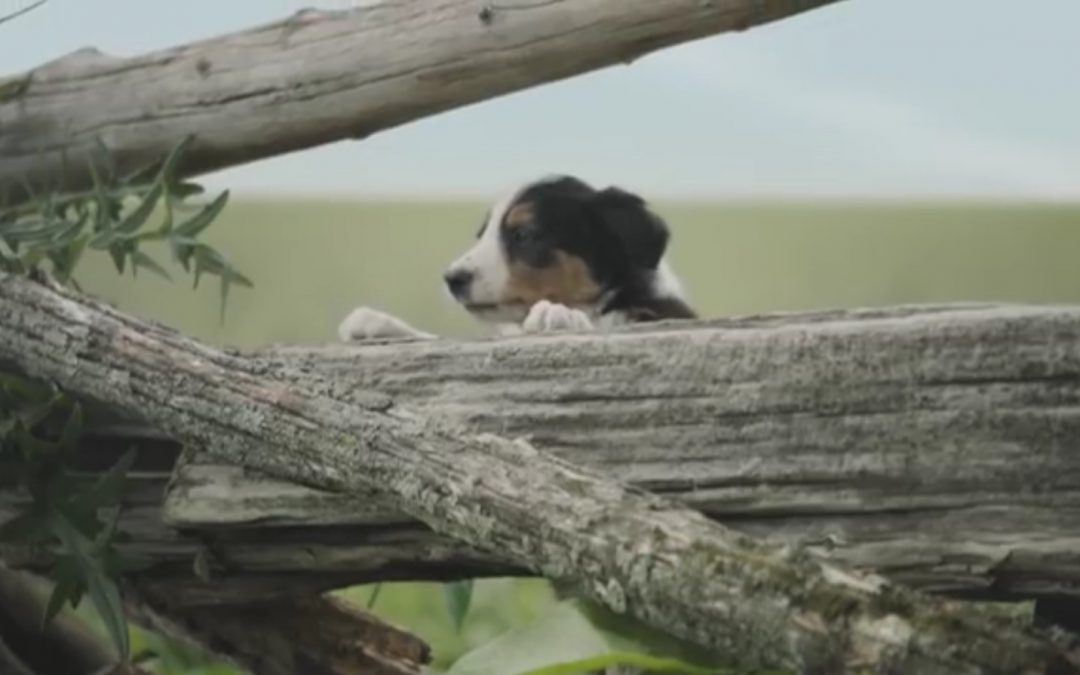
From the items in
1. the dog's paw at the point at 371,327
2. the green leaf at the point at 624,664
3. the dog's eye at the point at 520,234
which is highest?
the dog's eye at the point at 520,234

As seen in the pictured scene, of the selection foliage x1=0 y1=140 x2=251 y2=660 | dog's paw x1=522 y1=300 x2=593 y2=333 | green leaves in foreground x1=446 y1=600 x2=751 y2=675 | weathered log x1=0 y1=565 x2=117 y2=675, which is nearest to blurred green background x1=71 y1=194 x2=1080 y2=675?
weathered log x1=0 y1=565 x2=117 y2=675

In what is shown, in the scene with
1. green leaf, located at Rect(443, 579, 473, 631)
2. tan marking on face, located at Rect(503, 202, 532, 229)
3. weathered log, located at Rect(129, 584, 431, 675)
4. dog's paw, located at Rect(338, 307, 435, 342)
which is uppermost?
tan marking on face, located at Rect(503, 202, 532, 229)

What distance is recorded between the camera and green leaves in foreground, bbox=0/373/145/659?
5.14 feet

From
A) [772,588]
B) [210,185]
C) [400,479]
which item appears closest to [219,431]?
[400,479]

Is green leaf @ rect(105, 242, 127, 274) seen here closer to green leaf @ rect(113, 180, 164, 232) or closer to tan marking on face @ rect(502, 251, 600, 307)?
green leaf @ rect(113, 180, 164, 232)

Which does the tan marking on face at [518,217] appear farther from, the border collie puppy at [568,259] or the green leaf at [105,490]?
the green leaf at [105,490]

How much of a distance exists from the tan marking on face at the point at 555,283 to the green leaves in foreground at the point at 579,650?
123 cm

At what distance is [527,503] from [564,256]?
136 centimetres

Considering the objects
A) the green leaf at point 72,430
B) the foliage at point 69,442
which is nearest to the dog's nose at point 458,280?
the foliage at point 69,442

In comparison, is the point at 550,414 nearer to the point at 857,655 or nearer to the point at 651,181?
the point at 857,655

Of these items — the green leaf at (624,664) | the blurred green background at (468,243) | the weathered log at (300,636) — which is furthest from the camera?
the blurred green background at (468,243)

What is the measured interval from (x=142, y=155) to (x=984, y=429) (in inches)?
39.4

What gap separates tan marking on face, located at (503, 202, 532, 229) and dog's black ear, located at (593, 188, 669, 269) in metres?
0.09

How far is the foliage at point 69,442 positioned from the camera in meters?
1.57
